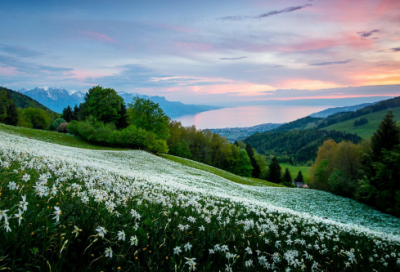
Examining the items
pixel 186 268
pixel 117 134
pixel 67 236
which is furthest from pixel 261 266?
pixel 117 134

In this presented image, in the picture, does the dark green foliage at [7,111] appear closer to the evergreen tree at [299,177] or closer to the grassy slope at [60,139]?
the grassy slope at [60,139]

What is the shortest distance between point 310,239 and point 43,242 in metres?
8.46

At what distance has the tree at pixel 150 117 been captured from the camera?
5794 cm

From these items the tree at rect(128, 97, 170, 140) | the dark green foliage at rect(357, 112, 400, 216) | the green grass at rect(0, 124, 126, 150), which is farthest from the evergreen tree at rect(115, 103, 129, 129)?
the dark green foliage at rect(357, 112, 400, 216)

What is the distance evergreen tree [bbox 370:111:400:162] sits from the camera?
103 ft

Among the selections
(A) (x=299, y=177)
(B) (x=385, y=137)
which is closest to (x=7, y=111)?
(B) (x=385, y=137)

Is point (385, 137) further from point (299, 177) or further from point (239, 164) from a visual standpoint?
point (299, 177)

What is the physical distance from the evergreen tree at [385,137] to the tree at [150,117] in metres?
48.0

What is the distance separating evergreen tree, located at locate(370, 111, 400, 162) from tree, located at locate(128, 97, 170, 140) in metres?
48.0

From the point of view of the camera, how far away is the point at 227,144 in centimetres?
8506

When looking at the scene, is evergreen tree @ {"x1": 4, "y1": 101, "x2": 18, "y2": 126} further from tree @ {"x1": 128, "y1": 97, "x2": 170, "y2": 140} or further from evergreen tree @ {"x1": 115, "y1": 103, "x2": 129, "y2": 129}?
tree @ {"x1": 128, "y1": 97, "x2": 170, "y2": 140}

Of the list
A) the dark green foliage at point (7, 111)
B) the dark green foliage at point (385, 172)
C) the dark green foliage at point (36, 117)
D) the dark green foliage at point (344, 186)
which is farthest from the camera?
the dark green foliage at point (36, 117)

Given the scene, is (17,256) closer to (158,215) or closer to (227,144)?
(158,215)

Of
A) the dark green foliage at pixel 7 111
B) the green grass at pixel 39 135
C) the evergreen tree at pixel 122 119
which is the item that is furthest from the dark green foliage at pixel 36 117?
the green grass at pixel 39 135
